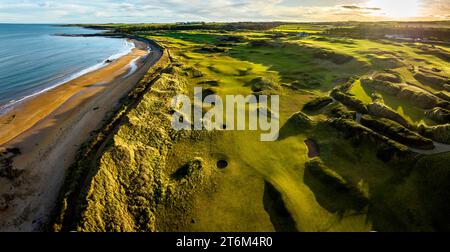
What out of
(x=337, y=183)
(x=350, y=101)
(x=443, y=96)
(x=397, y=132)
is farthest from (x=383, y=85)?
(x=337, y=183)

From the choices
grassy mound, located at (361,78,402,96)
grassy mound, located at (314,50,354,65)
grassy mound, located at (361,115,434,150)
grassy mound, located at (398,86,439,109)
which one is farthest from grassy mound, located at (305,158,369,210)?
grassy mound, located at (314,50,354,65)

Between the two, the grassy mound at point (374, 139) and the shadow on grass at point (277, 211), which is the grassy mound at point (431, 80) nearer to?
the grassy mound at point (374, 139)

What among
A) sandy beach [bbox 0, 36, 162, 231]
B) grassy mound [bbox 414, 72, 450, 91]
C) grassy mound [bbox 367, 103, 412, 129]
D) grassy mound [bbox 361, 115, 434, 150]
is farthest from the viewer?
grassy mound [bbox 414, 72, 450, 91]

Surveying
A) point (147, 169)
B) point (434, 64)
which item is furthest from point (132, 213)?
point (434, 64)

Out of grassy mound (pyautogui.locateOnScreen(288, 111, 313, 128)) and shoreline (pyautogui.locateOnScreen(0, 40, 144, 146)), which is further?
shoreline (pyautogui.locateOnScreen(0, 40, 144, 146))

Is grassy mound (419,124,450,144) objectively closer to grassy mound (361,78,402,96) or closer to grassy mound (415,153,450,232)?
grassy mound (415,153,450,232)

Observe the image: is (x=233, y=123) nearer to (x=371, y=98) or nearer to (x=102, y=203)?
(x=102, y=203)

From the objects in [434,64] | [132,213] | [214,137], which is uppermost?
[434,64]

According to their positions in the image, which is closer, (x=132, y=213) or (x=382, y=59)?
(x=132, y=213)

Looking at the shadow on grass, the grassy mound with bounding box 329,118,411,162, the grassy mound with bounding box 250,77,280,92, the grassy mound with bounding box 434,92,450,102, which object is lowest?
the shadow on grass
